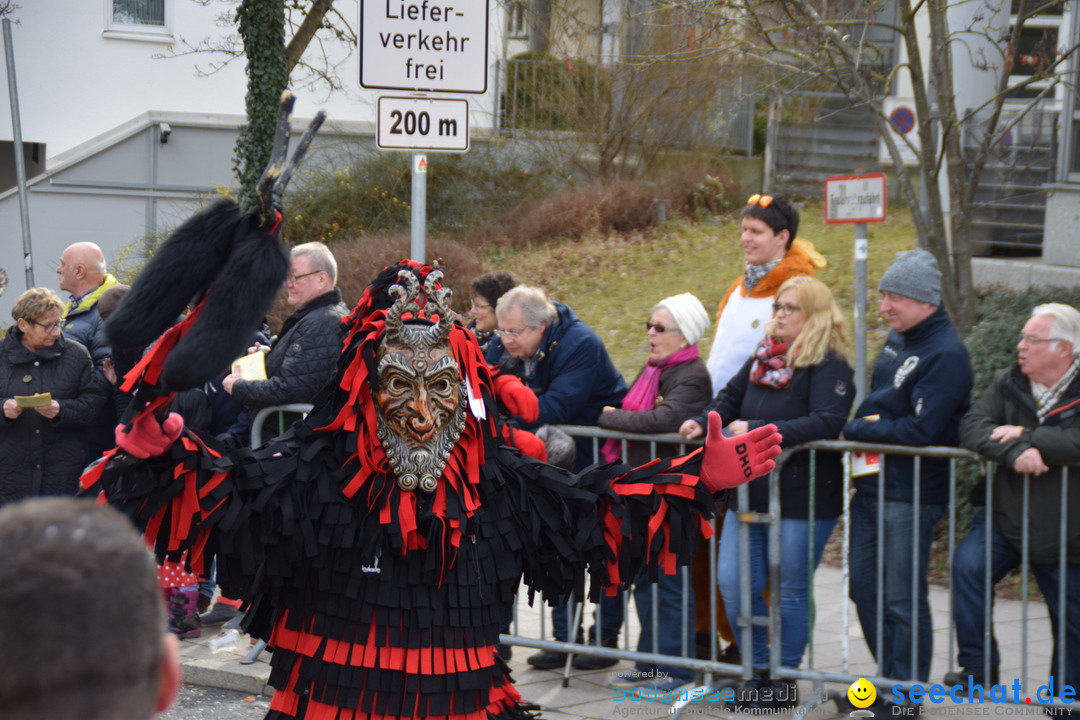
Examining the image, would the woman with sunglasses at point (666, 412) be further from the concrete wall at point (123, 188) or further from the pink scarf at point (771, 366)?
the concrete wall at point (123, 188)

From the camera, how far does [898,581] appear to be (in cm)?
478

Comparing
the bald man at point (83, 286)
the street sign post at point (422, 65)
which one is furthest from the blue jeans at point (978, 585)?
the bald man at point (83, 286)

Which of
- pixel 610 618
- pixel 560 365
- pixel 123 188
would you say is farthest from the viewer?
pixel 123 188

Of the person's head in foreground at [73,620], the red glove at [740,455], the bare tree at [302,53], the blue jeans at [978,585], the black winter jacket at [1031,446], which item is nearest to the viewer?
the person's head in foreground at [73,620]

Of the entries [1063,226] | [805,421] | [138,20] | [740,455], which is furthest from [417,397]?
[138,20]

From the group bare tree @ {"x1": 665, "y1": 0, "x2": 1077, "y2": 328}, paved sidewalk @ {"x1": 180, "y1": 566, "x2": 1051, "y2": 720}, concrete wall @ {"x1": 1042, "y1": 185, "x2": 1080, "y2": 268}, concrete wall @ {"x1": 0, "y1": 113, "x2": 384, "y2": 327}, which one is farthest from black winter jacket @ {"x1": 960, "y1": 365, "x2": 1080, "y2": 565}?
concrete wall @ {"x1": 0, "y1": 113, "x2": 384, "y2": 327}

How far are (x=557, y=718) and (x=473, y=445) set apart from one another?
2.03m

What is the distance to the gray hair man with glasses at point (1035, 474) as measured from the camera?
437 centimetres

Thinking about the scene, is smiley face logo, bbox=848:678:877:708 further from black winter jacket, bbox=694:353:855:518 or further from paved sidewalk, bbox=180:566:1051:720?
black winter jacket, bbox=694:353:855:518

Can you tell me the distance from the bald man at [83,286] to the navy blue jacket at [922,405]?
418 cm

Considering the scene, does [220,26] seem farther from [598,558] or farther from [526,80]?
[598,558]

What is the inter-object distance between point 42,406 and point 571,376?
2648 mm

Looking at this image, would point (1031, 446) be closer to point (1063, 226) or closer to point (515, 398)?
point (515, 398)

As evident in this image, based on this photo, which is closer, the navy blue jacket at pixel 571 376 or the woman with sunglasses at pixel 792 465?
the woman with sunglasses at pixel 792 465
